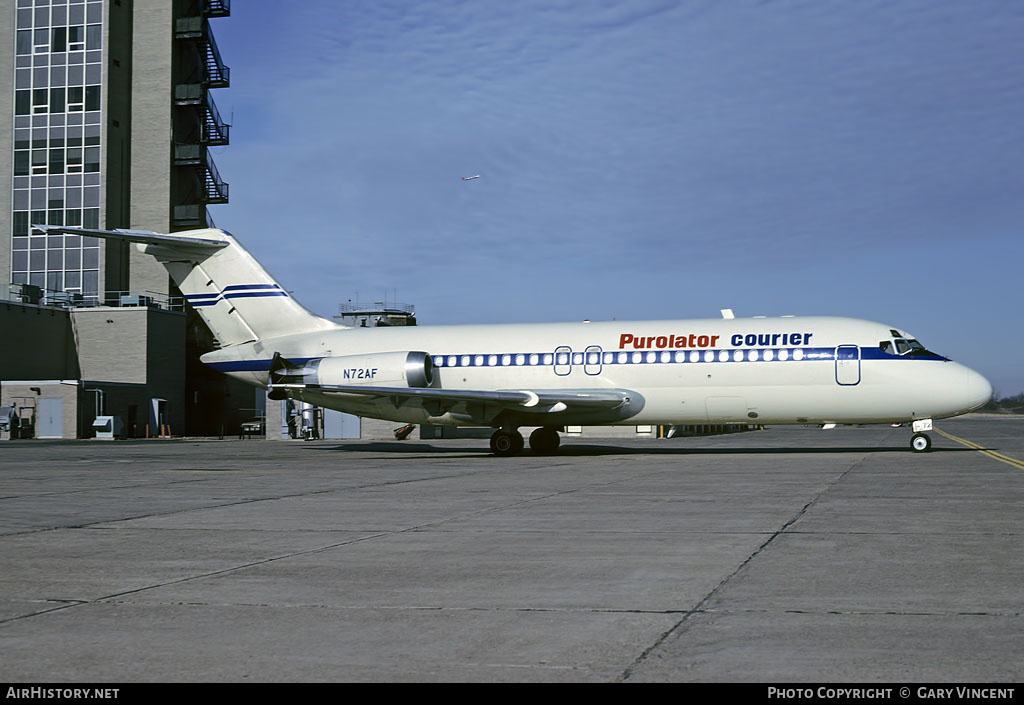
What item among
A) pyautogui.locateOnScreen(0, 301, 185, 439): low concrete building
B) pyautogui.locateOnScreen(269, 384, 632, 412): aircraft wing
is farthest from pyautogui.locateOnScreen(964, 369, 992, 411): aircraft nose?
pyautogui.locateOnScreen(0, 301, 185, 439): low concrete building

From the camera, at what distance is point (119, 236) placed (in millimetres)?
29156

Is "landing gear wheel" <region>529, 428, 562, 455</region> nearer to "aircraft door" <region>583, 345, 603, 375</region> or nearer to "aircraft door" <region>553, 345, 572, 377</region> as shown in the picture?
"aircraft door" <region>553, 345, 572, 377</region>

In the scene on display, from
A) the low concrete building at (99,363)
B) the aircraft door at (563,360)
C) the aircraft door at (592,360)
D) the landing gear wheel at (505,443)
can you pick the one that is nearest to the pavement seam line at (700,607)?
the aircraft door at (592,360)

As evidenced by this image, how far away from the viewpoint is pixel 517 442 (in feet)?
98.5

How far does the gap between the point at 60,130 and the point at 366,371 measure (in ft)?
150

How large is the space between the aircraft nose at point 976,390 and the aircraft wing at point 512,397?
340 inches

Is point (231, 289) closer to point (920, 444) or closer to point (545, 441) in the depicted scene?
point (545, 441)

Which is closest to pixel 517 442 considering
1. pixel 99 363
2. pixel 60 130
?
pixel 99 363

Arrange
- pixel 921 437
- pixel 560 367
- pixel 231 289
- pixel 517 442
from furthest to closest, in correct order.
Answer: pixel 231 289
pixel 517 442
pixel 560 367
pixel 921 437

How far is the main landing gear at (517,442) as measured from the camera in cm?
2973

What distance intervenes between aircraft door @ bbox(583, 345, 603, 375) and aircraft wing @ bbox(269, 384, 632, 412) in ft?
1.84

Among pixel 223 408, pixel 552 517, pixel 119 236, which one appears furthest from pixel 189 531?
pixel 223 408

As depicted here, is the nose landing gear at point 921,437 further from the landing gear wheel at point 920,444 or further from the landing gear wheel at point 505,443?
the landing gear wheel at point 505,443

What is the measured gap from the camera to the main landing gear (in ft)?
97.6
